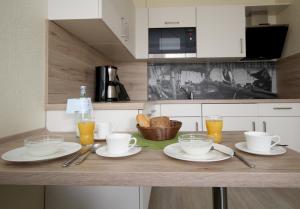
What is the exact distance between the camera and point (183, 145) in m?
0.63

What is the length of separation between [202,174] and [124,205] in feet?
2.73

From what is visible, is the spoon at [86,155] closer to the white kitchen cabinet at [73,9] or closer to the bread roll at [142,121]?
the bread roll at [142,121]

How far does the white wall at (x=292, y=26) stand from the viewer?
2311 mm

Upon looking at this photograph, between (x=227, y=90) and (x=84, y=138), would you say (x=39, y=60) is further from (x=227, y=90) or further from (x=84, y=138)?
(x=227, y=90)

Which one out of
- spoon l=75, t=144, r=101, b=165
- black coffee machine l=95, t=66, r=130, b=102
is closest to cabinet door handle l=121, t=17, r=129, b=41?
black coffee machine l=95, t=66, r=130, b=102

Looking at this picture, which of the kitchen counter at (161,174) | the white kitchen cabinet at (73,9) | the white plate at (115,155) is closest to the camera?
the kitchen counter at (161,174)

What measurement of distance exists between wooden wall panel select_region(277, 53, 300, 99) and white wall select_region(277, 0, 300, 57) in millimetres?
89

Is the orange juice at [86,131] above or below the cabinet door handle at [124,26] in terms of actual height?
below

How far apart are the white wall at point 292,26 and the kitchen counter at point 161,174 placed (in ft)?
7.62

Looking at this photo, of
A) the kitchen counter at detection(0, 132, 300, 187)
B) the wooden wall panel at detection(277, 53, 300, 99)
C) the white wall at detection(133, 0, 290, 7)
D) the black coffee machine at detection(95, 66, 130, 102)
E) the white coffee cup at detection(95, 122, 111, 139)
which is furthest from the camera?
the white wall at detection(133, 0, 290, 7)

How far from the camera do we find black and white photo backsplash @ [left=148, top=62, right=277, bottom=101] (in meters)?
2.82

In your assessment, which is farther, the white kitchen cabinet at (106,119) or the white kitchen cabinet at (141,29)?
the white kitchen cabinet at (141,29)

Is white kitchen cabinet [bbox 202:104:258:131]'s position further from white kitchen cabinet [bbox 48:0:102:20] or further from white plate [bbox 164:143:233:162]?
white plate [bbox 164:143:233:162]

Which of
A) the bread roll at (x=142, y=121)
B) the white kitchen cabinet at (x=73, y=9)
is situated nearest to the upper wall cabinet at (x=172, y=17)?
the white kitchen cabinet at (x=73, y=9)
